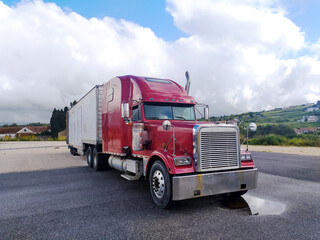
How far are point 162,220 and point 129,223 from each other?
62cm

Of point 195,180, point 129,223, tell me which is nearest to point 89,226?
point 129,223

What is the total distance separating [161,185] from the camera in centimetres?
511

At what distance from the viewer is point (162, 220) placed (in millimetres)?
4418

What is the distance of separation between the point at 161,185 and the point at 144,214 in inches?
27.5

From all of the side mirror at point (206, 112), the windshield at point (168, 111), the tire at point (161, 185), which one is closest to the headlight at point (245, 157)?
the tire at point (161, 185)

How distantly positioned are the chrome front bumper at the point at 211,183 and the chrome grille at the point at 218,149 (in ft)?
0.59

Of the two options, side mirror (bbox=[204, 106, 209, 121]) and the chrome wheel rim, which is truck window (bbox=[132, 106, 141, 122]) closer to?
the chrome wheel rim

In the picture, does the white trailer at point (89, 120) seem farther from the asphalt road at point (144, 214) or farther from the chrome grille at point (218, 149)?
the chrome grille at point (218, 149)

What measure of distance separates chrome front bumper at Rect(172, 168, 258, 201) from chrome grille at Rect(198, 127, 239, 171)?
0.59 ft

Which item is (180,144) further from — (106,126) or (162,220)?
(106,126)

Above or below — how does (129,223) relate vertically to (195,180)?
below

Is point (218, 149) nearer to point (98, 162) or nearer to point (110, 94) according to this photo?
point (110, 94)

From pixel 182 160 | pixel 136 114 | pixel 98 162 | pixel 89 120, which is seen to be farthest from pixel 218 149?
pixel 89 120

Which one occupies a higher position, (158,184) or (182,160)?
(182,160)
